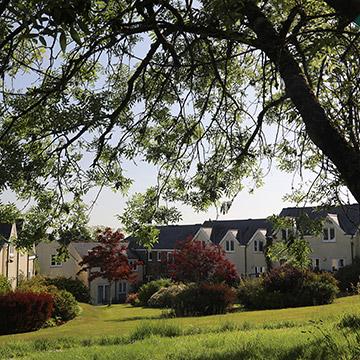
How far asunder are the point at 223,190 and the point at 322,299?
17074 mm

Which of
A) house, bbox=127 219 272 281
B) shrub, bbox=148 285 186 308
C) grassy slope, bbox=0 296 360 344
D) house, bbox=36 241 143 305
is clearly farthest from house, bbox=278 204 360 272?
house, bbox=36 241 143 305

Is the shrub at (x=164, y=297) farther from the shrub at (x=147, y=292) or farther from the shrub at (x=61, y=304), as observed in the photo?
the shrub at (x=61, y=304)

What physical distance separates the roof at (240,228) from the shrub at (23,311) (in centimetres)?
2470

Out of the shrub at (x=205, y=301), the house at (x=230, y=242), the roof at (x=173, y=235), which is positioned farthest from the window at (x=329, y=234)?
the shrub at (x=205, y=301)

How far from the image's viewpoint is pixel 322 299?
2245 cm

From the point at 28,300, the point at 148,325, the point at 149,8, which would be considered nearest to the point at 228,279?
the point at 28,300

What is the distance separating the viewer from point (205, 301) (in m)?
20.9

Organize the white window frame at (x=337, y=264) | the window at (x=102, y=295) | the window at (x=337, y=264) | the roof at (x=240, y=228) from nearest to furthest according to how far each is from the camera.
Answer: the white window frame at (x=337, y=264) → the window at (x=337, y=264) → the window at (x=102, y=295) → the roof at (x=240, y=228)

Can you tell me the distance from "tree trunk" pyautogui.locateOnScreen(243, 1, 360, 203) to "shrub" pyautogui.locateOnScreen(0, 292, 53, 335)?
16.7m

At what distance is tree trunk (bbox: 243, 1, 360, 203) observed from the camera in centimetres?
494

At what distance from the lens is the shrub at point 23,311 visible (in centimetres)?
1839

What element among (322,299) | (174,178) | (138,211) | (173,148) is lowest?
(322,299)

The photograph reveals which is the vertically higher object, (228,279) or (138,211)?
(138,211)

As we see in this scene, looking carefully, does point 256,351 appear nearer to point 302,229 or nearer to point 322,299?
point 302,229
